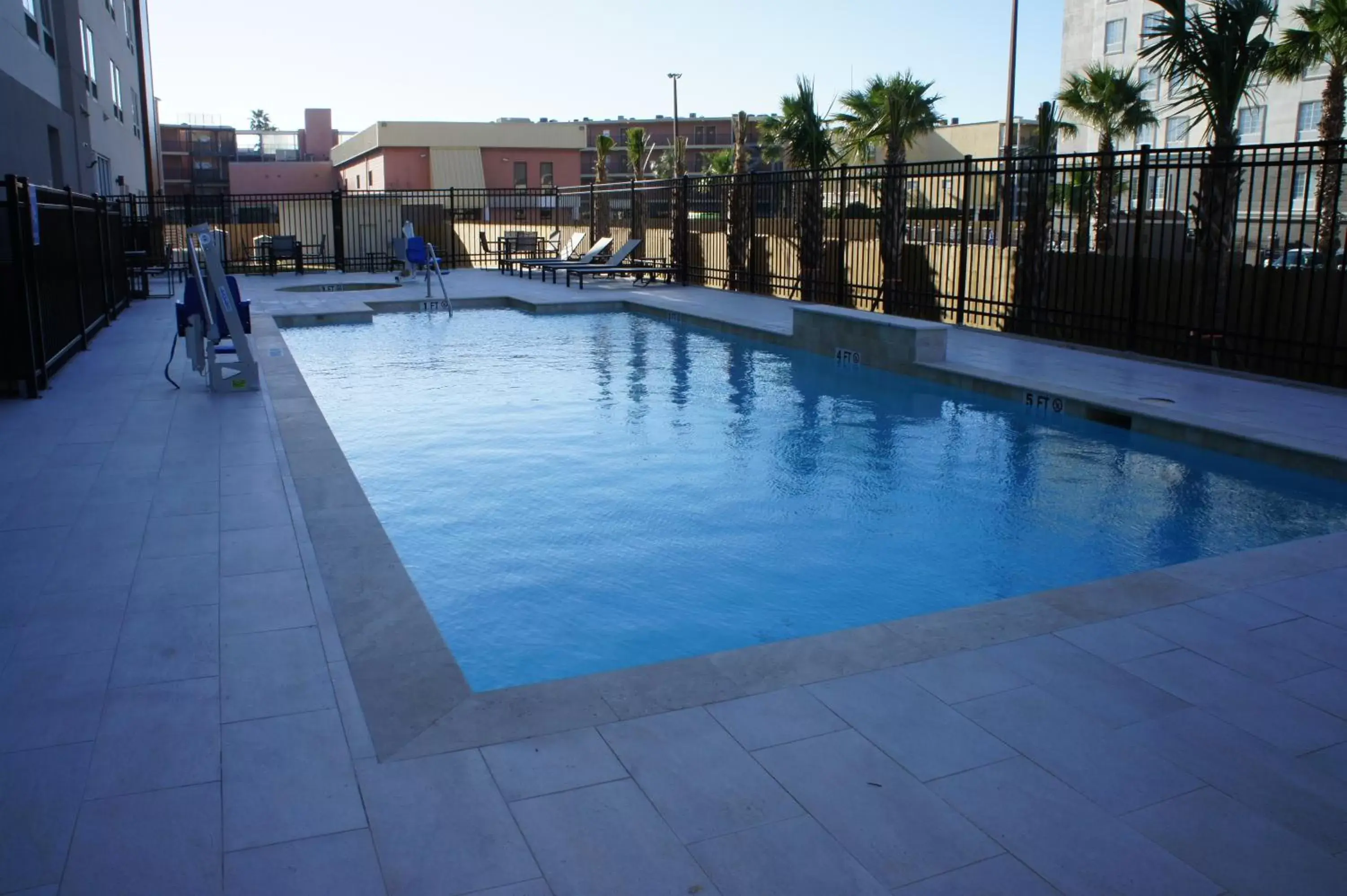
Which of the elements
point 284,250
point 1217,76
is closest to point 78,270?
point 1217,76

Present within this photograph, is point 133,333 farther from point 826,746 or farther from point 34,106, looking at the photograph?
point 826,746

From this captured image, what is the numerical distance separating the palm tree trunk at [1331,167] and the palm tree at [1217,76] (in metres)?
0.91

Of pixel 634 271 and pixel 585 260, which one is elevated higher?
pixel 585 260

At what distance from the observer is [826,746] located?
119 inches

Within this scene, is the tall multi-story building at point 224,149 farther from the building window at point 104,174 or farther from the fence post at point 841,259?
the fence post at point 841,259

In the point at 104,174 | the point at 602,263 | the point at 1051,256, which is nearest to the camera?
the point at 1051,256

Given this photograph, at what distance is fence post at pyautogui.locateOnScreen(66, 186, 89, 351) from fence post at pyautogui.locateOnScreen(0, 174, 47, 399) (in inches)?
90.0

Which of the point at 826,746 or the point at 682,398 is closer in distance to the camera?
the point at 826,746

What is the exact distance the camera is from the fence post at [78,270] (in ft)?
34.2

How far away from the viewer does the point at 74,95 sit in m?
19.3

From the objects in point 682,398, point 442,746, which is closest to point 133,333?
point 682,398

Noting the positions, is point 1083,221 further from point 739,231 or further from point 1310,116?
point 1310,116

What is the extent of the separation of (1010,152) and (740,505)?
16.1 metres

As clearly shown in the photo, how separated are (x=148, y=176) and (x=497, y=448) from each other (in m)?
27.6
